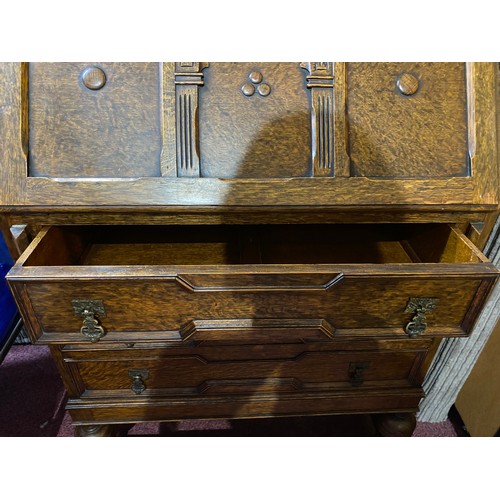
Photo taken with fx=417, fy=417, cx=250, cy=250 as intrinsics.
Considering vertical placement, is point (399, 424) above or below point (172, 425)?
above

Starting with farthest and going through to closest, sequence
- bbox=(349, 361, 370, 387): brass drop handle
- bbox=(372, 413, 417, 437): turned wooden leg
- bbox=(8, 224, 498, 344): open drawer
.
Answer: bbox=(372, 413, 417, 437): turned wooden leg
bbox=(349, 361, 370, 387): brass drop handle
bbox=(8, 224, 498, 344): open drawer

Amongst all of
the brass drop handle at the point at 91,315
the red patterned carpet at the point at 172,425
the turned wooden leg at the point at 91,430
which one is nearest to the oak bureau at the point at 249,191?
the brass drop handle at the point at 91,315

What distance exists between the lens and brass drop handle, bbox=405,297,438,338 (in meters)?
0.71

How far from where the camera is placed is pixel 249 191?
0.76 m

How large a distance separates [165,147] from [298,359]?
0.49 meters

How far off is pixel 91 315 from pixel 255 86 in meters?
0.51

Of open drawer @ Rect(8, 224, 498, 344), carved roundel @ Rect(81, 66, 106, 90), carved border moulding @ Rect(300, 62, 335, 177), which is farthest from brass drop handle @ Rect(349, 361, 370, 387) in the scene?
carved roundel @ Rect(81, 66, 106, 90)

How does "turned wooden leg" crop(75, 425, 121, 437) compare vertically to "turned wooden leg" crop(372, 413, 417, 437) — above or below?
below

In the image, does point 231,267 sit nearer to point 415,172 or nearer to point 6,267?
point 415,172

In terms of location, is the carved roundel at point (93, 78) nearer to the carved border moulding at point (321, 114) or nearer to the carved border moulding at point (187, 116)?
the carved border moulding at point (187, 116)

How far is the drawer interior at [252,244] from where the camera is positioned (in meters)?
0.89

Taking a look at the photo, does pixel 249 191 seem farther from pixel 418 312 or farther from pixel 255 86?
pixel 418 312

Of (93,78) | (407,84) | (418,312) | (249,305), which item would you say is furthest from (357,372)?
(93,78)

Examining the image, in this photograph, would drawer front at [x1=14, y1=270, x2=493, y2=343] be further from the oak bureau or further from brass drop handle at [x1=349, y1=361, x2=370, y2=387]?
brass drop handle at [x1=349, y1=361, x2=370, y2=387]
